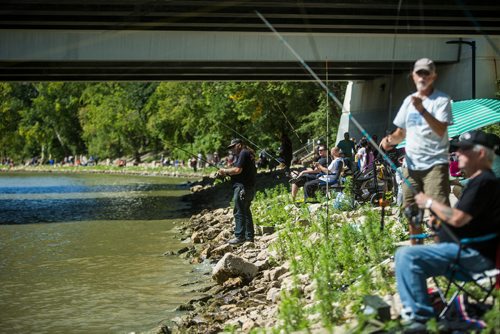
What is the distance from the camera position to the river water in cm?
1002

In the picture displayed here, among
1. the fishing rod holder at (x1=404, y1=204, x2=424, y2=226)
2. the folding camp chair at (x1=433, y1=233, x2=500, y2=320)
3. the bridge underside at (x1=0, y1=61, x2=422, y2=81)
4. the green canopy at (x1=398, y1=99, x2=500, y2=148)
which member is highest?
the bridge underside at (x1=0, y1=61, x2=422, y2=81)

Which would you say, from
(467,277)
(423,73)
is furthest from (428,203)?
(423,73)

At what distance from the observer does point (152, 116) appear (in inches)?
2766

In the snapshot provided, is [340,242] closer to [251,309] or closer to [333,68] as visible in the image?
[251,309]

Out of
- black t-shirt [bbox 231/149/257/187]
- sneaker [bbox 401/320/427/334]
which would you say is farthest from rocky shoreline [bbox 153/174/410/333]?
black t-shirt [bbox 231/149/257/187]

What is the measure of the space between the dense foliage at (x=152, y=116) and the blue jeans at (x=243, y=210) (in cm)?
1575

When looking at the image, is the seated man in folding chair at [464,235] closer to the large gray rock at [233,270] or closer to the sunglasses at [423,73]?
the sunglasses at [423,73]

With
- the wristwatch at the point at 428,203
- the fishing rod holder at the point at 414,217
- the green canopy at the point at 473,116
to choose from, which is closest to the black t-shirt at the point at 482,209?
the wristwatch at the point at 428,203

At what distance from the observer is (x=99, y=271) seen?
13836 millimetres

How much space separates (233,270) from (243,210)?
2.88 m

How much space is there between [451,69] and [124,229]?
1387 centimetres

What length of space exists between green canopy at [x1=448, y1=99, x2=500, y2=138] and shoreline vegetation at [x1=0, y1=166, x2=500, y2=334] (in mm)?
3398

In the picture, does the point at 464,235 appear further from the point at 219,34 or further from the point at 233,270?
the point at 219,34

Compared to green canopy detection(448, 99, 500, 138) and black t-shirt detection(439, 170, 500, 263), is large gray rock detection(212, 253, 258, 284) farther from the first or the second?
green canopy detection(448, 99, 500, 138)
